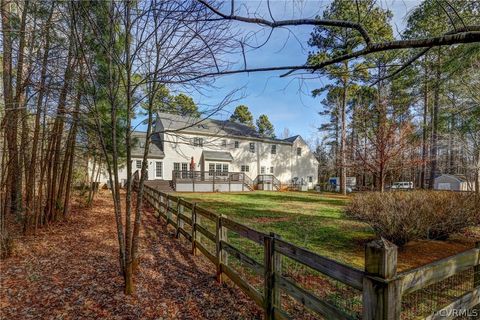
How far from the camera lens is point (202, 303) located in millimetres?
3574

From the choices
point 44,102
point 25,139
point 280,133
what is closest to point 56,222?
point 25,139

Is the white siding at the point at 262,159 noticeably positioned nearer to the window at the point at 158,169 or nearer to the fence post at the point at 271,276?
the window at the point at 158,169

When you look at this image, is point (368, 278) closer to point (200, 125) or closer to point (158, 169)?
point (200, 125)

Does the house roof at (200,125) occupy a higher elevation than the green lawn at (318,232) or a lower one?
higher

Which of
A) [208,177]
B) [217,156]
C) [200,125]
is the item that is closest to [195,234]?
[200,125]

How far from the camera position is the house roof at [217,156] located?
26.7 meters

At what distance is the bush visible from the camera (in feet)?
17.8

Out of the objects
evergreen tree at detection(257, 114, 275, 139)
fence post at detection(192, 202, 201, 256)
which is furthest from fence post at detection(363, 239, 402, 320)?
evergreen tree at detection(257, 114, 275, 139)

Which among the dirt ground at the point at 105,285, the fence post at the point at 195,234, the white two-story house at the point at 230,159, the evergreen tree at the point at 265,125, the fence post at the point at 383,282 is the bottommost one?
the dirt ground at the point at 105,285

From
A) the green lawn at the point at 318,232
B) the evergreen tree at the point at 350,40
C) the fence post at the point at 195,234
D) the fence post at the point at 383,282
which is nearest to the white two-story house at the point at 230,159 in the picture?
the green lawn at the point at 318,232

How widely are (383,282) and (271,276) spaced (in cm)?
147

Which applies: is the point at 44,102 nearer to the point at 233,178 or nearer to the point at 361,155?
the point at 361,155

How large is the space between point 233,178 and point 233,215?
50.8 ft

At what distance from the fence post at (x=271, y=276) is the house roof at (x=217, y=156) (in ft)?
78.4
